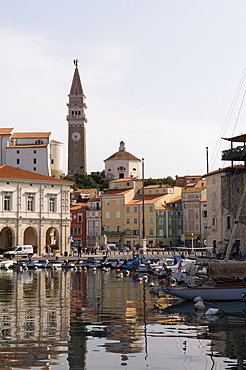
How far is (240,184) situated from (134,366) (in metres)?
51.9

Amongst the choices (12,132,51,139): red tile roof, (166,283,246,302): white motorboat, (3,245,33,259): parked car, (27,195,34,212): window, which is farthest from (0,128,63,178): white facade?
(166,283,246,302): white motorboat

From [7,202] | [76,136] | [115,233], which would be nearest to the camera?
[7,202]

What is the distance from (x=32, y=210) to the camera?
79.9 m

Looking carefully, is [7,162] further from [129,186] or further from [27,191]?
[27,191]

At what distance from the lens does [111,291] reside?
1487 inches

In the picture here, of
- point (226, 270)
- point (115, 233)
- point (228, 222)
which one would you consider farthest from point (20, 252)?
point (226, 270)

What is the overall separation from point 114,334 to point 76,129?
160m

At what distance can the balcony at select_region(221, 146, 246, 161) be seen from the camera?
63281 millimetres

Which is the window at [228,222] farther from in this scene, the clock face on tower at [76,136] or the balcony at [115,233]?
the clock face on tower at [76,136]

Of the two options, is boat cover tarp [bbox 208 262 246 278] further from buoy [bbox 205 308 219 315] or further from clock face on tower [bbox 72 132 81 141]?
clock face on tower [bbox 72 132 81 141]

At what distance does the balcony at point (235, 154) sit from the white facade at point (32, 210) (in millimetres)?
26244

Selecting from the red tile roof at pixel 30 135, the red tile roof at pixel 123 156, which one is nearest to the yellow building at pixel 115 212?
the red tile roof at pixel 123 156

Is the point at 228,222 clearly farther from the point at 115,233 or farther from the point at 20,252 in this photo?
the point at 115,233

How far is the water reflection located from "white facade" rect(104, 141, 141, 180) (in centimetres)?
11191
